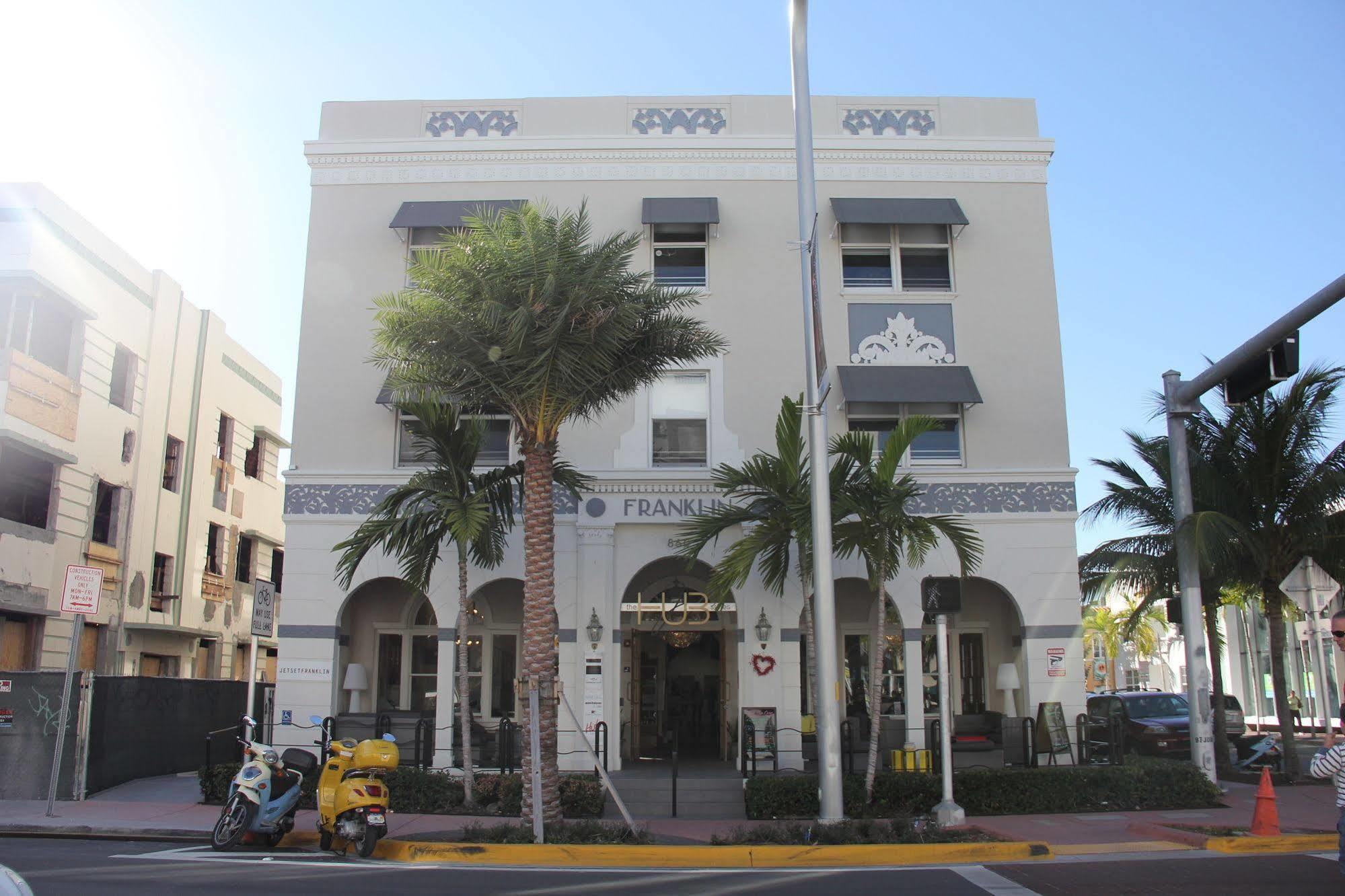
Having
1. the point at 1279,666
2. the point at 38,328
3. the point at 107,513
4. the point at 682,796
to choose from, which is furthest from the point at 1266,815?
the point at 107,513

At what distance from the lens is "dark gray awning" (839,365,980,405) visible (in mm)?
18422

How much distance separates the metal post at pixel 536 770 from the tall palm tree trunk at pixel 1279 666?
12.4m

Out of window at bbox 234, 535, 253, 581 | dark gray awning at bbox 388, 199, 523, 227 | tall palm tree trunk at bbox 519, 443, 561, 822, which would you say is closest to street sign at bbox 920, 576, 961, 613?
tall palm tree trunk at bbox 519, 443, 561, 822

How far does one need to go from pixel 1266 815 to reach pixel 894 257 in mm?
11171

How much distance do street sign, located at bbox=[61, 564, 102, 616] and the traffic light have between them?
1452cm

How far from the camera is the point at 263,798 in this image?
11.8 meters

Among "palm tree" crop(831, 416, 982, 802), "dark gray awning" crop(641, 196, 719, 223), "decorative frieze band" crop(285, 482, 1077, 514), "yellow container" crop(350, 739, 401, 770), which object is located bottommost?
"yellow container" crop(350, 739, 401, 770)

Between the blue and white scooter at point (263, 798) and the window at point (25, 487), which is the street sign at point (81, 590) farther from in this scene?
the window at point (25, 487)

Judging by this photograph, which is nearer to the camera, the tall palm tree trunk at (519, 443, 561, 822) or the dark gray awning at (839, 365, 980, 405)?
the tall palm tree trunk at (519, 443, 561, 822)

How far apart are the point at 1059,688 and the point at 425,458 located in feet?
35.6

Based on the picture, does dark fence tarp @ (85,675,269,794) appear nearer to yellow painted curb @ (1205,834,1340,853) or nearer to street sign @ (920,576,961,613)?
street sign @ (920,576,961,613)

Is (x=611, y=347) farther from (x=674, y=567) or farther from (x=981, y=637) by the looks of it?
(x=981, y=637)

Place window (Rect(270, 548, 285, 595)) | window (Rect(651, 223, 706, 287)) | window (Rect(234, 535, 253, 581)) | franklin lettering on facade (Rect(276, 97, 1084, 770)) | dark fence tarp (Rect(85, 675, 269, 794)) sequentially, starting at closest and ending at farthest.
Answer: dark fence tarp (Rect(85, 675, 269, 794)), franklin lettering on facade (Rect(276, 97, 1084, 770)), window (Rect(651, 223, 706, 287)), window (Rect(234, 535, 253, 581)), window (Rect(270, 548, 285, 595))

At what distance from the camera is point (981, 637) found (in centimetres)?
2045
